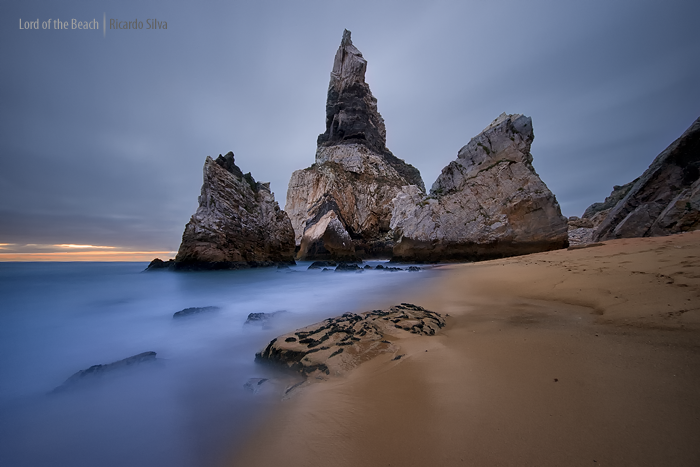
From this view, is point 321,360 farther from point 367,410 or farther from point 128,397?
point 128,397

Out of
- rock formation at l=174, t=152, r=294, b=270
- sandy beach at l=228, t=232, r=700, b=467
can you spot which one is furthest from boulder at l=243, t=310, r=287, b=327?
rock formation at l=174, t=152, r=294, b=270

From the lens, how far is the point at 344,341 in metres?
2.34

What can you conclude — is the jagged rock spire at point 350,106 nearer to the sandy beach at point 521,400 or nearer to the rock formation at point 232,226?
the rock formation at point 232,226

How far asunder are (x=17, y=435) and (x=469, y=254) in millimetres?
15378

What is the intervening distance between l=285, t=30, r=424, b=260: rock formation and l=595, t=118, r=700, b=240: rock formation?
17.3m

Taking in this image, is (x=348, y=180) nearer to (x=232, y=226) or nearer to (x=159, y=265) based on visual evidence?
(x=232, y=226)

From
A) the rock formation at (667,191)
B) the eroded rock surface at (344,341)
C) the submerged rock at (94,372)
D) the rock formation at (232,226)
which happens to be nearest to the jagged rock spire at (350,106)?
the rock formation at (232,226)

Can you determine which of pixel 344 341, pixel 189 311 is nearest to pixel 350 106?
pixel 189 311

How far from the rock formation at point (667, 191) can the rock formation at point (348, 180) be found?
17276mm

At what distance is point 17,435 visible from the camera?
5.91ft

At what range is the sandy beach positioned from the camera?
1018 mm

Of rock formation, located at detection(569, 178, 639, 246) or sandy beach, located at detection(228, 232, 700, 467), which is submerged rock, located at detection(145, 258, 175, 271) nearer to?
sandy beach, located at detection(228, 232, 700, 467)

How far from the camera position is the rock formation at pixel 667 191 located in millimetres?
7770

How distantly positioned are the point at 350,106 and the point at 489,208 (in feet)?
79.0
